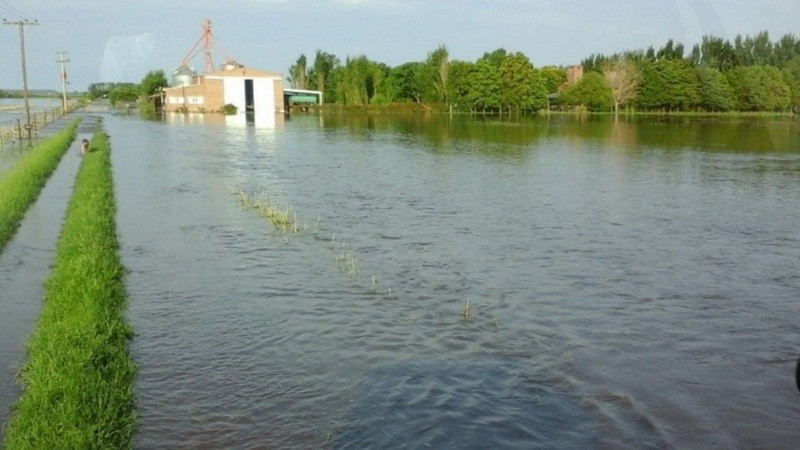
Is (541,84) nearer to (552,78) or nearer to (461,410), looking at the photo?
(552,78)

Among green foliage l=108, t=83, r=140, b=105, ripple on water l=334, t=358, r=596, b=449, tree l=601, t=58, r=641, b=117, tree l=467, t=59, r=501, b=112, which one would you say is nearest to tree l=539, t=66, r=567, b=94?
tree l=601, t=58, r=641, b=117

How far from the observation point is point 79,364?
285 inches

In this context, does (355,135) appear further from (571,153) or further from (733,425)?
(733,425)

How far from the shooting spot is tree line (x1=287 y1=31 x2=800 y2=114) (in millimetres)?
74188

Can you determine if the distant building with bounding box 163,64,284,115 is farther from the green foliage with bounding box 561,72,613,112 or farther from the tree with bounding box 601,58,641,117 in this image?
the tree with bounding box 601,58,641,117

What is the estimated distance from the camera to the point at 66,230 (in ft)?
45.9

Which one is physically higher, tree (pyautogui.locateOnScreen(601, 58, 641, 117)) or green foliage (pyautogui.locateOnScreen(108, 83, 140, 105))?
green foliage (pyautogui.locateOnScreen(108, 83, 140, 105))

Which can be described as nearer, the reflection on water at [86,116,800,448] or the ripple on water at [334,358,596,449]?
the ripple on water at [334,358,596,449]

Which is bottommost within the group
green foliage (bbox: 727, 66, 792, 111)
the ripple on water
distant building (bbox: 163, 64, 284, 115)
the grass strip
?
the ripple on water

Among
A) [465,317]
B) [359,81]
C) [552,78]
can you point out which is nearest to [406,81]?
[359,81]

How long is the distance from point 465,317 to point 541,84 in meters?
90.9

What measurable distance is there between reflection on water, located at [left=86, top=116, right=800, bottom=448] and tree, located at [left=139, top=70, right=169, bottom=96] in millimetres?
98912

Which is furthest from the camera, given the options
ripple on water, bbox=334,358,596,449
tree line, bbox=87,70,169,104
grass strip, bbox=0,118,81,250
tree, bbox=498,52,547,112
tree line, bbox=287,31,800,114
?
tree line, bbox=87,70,169,104

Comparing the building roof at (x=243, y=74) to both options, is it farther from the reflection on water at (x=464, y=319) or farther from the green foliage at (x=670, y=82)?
the reflection on water at (x=464, y=319)
